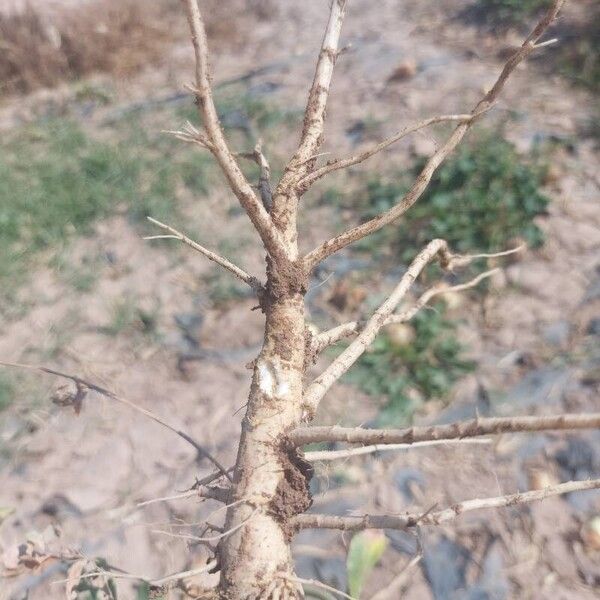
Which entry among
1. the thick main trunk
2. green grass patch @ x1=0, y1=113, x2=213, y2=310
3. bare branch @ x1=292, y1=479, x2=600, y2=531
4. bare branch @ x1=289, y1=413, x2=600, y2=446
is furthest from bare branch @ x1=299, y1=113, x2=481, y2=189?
green grass patch @ x1=0, y1=113, x2=213, y2=310

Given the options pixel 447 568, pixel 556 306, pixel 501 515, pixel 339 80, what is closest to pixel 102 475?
pixel 447 568

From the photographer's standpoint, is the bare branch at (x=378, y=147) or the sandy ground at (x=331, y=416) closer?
the bare branch at (x=378, y=147)

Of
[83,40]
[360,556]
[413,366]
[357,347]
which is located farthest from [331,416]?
[83,40]

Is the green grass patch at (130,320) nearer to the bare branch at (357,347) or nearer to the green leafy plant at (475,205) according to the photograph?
the green leafy plant at (475,205)

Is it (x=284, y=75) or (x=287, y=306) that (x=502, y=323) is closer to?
(x=287, y=306)

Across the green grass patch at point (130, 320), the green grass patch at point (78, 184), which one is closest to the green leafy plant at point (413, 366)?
the green grass patch at point (130, 320)

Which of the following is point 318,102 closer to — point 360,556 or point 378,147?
point 378,147
